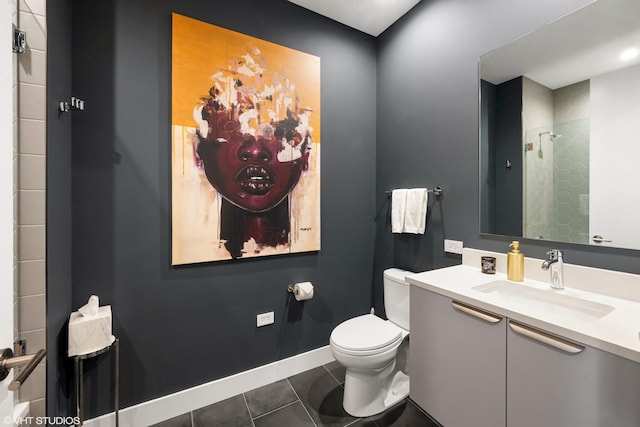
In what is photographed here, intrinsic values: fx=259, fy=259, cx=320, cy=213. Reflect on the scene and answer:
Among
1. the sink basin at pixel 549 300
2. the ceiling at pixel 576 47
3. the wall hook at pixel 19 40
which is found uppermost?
the ceiling at pixel 576 47

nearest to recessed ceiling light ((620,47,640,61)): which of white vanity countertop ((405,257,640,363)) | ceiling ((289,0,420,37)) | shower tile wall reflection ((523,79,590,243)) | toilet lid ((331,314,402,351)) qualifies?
shower tile wall reflection ((523,79,590,243))

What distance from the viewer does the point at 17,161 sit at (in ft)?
3.36

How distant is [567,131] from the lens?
1245 millimetres

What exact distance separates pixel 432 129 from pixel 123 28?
1975 mm

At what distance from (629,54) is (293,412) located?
2435mm

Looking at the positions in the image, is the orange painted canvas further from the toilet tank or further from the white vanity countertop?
the white vanity countertop

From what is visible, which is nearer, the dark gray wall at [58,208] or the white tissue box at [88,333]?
the dark gray wall at [58,208]

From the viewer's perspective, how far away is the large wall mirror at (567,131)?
109 centimetres

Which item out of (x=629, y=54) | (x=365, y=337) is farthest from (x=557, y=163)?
(x=365, y=337)

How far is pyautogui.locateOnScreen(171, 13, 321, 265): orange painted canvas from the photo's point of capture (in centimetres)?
158

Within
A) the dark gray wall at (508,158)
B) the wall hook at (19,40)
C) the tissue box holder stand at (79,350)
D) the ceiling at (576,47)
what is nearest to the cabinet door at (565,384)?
the dark gray wall at (508,158)

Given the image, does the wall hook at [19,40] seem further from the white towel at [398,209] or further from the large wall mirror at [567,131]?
the large wall mirror at [567,131]

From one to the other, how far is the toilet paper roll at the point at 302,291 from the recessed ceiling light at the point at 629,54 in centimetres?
199

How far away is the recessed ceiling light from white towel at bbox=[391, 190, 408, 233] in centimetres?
118
